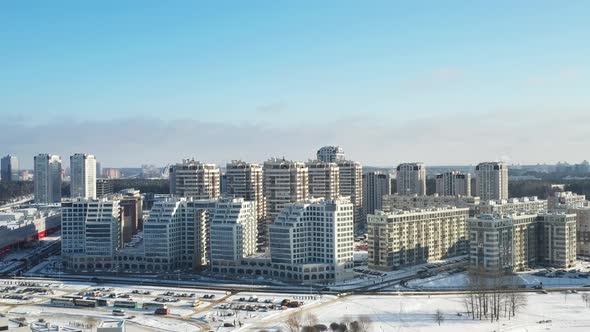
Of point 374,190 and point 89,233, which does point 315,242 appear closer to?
point 89,233

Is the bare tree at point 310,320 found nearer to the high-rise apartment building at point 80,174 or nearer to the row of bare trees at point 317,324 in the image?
the row of bare trees at point 317,324

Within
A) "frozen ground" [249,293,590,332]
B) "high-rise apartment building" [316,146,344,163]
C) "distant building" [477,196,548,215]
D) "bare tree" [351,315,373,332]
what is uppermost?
"high-rise apartment building" [316,146,344,163]

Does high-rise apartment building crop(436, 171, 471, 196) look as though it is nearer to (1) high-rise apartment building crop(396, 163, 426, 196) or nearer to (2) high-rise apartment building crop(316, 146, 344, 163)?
(1) high-rise apartment building crop(396, 163, 426, 196)

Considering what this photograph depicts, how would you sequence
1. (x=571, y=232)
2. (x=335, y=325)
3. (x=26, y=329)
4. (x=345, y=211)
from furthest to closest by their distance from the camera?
1. (x=571, y=232)
2. (x=345, y=211)
3. (x=335, y=325)
4. (x=26, y=329)

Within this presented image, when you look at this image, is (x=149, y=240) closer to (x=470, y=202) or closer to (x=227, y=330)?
(x=227, y=330)

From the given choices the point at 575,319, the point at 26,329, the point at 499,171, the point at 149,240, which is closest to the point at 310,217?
the point at 149,240

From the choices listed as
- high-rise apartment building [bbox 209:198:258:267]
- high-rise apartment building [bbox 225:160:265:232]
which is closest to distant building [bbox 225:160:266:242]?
high-rise apartment building [bbox 225:160:265:232]

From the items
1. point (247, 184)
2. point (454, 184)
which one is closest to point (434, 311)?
point (247, 184)

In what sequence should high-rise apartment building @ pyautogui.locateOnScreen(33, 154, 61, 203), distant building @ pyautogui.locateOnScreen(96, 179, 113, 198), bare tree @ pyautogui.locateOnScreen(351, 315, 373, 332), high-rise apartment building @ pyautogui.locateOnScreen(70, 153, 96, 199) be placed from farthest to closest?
distant building @ pyautogui.locateOnScreen(96, 179, 113, 198) < high-rise apartment building @ pyautogui.locateOnScreen(33, 154, 61, 203) < high-rise apartment building @ pyautogui.locateOnScreen(70, 153, 96, 199) < bare tree @ pyautogui.locateOnScreen(351, 315, 373, 332)
